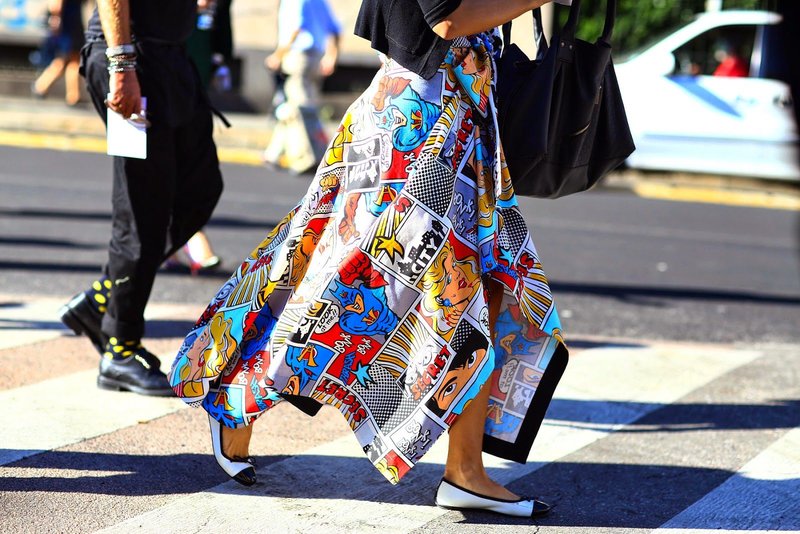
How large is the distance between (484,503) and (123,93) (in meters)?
1.81

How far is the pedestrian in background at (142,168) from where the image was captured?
3.93 metres

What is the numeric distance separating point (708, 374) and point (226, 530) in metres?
2.67

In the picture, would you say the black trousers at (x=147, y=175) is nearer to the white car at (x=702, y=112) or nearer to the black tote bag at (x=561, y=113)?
the black tote bag at (x=561, y=113)

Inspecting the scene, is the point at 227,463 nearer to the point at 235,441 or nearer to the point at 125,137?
the point at 235,441

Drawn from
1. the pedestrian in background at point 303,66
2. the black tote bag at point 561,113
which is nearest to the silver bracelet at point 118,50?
the black tote bag at point 561,113

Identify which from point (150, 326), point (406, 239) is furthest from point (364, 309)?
point (150, 326)

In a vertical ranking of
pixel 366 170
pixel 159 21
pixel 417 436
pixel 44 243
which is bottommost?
Result: pixel 44 243

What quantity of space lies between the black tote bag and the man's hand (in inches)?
51.9

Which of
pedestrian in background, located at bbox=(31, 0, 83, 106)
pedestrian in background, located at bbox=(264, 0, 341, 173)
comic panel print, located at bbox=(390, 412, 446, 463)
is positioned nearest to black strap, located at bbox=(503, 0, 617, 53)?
comic panel print, located at bbox=(390, 412, 446, 463)

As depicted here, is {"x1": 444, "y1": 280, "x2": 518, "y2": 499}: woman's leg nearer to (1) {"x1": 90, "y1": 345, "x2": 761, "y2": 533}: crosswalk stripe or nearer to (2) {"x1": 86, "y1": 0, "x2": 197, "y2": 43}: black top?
(1) {"x1": 90, "y1": 345, "x2": 761, "y2": 533}: crosswalk stripe

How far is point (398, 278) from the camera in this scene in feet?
9.87

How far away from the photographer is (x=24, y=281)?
6059mm

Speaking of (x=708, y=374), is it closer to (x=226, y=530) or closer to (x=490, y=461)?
(x=490, y=461)

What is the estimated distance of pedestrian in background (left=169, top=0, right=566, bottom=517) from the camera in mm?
2996
